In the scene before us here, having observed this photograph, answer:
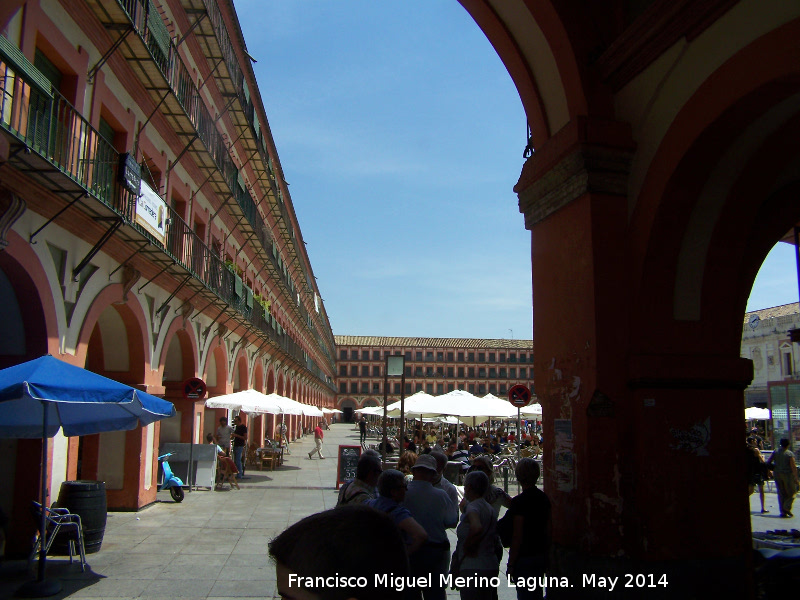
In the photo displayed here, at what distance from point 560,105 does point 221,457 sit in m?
13.0

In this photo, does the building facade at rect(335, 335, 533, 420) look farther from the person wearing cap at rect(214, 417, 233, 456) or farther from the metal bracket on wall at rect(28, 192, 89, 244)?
the metal bracket on wall at rect(28, 192, 89, 244)

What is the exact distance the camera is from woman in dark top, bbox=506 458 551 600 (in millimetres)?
5355

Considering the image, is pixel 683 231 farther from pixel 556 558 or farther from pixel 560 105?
pixel 556 558

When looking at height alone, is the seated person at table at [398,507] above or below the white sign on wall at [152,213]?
below

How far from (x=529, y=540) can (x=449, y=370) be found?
98.8m

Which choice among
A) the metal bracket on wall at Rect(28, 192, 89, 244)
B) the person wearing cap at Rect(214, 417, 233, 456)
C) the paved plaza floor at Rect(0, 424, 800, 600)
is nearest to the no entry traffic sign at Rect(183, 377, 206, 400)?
the paved plaza floor at Rect(0, 424, 800, 600)

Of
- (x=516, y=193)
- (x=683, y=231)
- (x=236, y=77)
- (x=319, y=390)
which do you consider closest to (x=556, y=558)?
(x=683, y=231)

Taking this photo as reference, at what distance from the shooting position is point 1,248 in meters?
7.72

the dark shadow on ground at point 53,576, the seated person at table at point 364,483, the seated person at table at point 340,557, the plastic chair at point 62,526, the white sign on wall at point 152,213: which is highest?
the white sign on wall at point 152,213

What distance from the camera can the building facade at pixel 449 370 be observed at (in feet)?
338

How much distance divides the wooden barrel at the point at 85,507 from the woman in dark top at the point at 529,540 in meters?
5.92

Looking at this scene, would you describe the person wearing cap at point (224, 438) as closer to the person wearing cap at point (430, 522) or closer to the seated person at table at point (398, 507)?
the person wearing cap at point (430, 522)

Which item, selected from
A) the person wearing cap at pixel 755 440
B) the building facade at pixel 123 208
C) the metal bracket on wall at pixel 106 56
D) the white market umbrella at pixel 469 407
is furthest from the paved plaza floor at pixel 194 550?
the metal bracket on wall at pixel 106 56

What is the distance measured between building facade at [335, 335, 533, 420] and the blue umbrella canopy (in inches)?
3694
